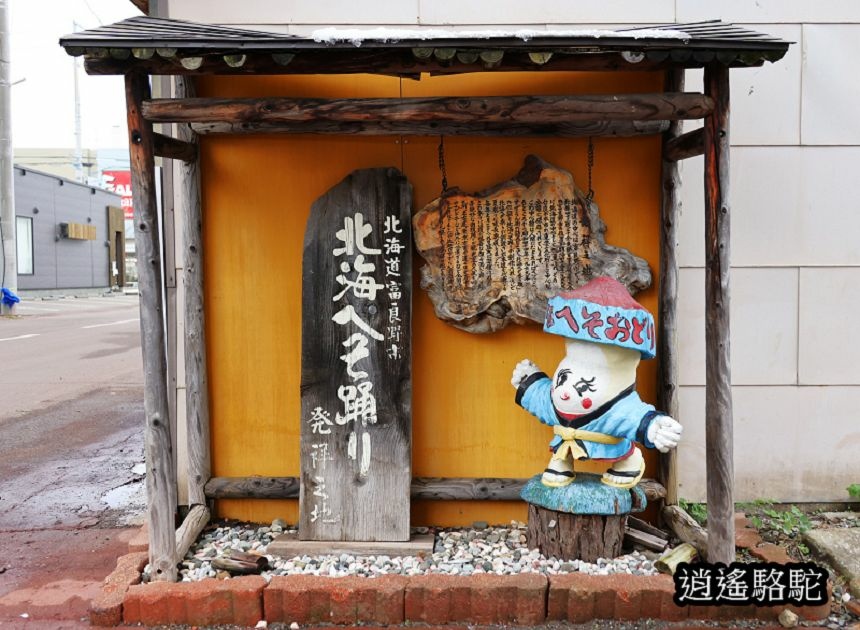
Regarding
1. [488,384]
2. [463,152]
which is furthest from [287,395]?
[463,152]

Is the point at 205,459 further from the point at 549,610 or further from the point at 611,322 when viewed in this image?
the point at 611,322

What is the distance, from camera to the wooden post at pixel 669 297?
4.23 m

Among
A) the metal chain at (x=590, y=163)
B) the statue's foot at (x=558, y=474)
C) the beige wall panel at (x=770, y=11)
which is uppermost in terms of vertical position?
the beige wall panel at (x=770, y=11)

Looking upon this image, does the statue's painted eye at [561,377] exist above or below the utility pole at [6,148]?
below

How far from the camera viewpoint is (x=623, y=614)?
338 centimetres

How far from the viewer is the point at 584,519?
3.76 m

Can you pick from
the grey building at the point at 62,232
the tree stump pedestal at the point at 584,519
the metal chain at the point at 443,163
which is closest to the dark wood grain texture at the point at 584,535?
the tree stump pedestal at the point at 584,519

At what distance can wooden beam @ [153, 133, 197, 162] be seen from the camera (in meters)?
3.84

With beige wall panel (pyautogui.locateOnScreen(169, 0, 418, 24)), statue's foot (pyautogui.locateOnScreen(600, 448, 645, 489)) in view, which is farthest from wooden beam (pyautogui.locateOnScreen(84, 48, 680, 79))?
statue's foot (pyautogui.locateOnScreen(600, 448, 645, 489))

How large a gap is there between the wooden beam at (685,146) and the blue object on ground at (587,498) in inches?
78.4

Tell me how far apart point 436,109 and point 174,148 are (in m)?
1.67

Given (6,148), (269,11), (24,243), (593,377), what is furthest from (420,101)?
(24,243)

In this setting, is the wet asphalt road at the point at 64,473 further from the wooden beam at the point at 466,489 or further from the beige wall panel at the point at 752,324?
the beige wall panel at the point at 752,324

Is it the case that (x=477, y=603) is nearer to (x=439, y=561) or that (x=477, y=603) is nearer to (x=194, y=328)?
(x=439, y=561)
